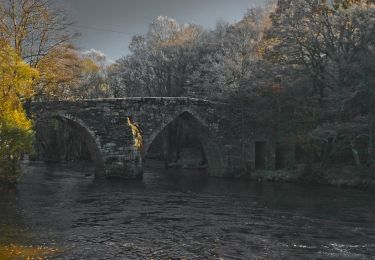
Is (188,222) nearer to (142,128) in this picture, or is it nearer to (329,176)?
(329,176)

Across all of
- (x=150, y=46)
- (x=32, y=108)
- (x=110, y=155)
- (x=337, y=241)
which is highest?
(x=150, y=46)

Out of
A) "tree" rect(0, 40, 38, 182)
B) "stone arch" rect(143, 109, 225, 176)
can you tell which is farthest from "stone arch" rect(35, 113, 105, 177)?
"tree" rect(0, 40, 38, 182)

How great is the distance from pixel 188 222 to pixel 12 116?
10.9 m

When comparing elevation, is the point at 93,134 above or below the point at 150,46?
below

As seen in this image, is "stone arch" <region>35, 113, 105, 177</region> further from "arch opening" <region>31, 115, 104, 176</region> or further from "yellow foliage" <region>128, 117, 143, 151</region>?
"arch opening" <region>31, 115, 104, 176</region>

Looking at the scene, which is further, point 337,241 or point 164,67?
point 164,67

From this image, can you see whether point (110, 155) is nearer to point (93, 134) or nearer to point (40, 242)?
point (93, 134)

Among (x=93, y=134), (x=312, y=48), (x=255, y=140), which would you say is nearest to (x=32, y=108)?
(x=93, y=134)

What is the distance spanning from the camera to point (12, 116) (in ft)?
74.1

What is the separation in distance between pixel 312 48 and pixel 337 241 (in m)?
21.3

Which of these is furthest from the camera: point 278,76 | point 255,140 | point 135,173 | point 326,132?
point 255,140

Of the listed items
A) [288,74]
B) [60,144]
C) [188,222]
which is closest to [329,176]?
[288,74]

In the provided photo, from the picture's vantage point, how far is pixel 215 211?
19.0m

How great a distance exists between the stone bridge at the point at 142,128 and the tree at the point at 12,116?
24.6 feet
